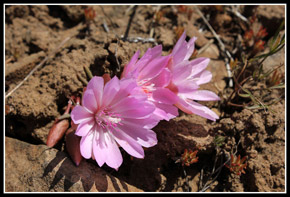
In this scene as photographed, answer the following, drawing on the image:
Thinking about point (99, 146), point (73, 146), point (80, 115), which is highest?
point (80, 115)

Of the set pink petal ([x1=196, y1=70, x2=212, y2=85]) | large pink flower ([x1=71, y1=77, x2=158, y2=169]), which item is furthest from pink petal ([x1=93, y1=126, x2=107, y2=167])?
pink petal ([x1=196, y1=70, x2=212, y2=85])

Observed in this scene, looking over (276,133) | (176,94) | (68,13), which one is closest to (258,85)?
(276,133)

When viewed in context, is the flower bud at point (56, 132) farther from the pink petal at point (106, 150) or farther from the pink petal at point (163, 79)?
the pink petal at point (163, 79)

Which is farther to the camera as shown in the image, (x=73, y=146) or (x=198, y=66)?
(x=198, y=66)

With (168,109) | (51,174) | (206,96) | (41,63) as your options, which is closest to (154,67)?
(168,109)

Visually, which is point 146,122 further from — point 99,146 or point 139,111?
point 99,146

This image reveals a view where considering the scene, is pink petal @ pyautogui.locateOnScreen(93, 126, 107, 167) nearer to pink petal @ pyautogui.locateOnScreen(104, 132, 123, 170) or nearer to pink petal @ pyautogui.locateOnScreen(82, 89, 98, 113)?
pink petal @ pyautogui.locateOnScreen(104, 132, 123, 170)

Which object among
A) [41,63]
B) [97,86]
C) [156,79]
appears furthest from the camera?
[41,63]
